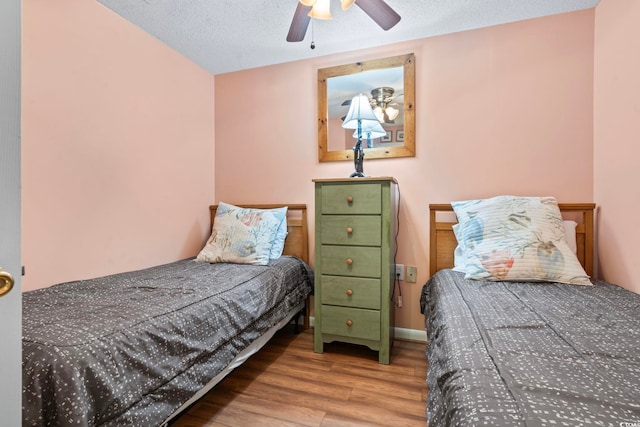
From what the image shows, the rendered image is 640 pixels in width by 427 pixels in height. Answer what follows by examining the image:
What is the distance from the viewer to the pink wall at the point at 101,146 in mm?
1408

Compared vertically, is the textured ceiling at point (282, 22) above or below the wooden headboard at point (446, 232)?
above

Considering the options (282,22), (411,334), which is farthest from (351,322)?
(282,22)

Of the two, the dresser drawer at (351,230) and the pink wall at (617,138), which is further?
the dresser drawer at (351,230)

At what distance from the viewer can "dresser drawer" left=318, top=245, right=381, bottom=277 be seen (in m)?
1.76

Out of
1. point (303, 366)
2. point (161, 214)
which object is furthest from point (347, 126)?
point (303, 366)

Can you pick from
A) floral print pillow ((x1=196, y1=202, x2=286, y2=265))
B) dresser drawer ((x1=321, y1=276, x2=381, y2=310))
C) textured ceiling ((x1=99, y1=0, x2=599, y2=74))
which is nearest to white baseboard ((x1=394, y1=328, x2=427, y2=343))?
dresser drawer ((x1=321, y1=276, x2=381, y2=310))

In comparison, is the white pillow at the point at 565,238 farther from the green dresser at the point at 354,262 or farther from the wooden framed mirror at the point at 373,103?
the wooden framed mirror at the point at 373,103

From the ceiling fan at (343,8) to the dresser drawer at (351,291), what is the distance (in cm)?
148

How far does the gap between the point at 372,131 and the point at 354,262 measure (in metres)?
0.99

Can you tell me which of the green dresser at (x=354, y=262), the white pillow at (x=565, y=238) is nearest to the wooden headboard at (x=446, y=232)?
the white pillow at (x=565, y=238)

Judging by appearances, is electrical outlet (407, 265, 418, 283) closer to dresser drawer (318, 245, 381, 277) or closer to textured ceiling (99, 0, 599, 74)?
dresser drawer (318, 245, 381, 277)

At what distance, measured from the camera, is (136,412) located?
35.1 inches

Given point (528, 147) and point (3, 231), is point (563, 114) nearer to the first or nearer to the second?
point (528, 147)

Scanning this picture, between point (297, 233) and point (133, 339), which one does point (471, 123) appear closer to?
point (297, 233)
